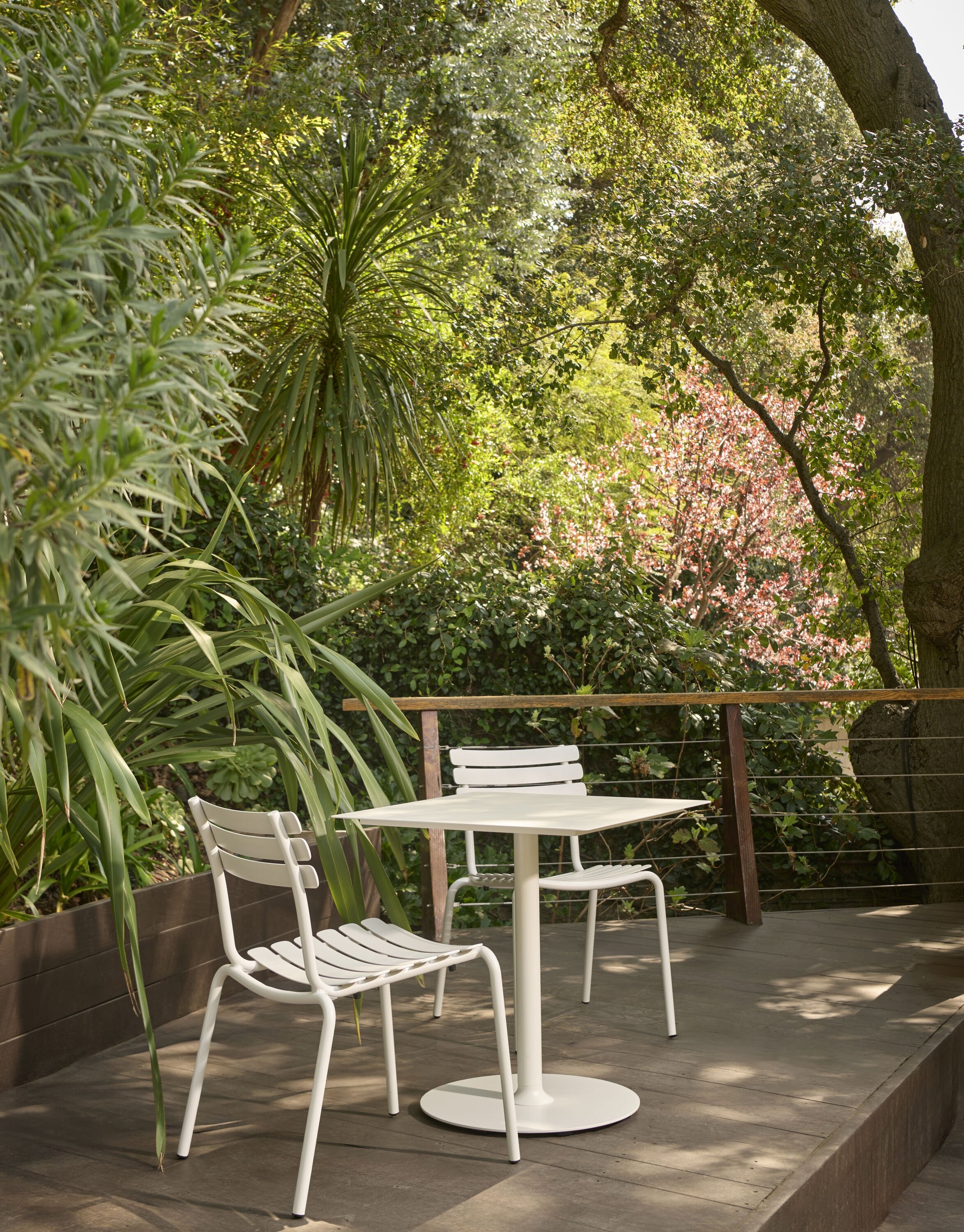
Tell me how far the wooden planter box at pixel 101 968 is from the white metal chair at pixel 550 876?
26.6 inches

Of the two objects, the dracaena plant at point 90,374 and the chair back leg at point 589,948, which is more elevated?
the dracaena plant at point 90,374

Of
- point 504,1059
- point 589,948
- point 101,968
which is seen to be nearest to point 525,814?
point 504,1059

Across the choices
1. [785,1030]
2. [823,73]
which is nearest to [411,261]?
[785,1030]

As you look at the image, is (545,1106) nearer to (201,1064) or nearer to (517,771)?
(201,1064)

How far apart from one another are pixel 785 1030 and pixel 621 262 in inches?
165

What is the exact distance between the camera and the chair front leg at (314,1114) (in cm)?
206

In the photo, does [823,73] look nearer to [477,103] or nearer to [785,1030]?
[477,103]

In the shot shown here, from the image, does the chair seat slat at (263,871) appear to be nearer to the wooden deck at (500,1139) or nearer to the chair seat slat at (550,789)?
the wooden deck at (500,1139)

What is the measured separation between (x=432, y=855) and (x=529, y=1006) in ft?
4.99

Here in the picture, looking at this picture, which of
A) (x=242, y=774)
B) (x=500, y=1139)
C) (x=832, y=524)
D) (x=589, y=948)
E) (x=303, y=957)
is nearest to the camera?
(x=303, y=957)

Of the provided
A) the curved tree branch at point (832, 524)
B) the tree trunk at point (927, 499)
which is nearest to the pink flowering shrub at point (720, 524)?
the curved tree branch at point (832, 524)

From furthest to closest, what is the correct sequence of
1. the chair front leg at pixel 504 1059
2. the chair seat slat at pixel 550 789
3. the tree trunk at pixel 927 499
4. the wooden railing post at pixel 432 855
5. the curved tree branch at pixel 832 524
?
the curved tree branch at pixel 832 524 → the tree trunk at pixel 927 499 → the wooden railing post at pixel 432 855 → the chair seat slat at pixel 550 789 → the chair front leg at pixel 504 1059

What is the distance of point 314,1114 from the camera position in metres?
2.07

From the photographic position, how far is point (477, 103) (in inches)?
403
